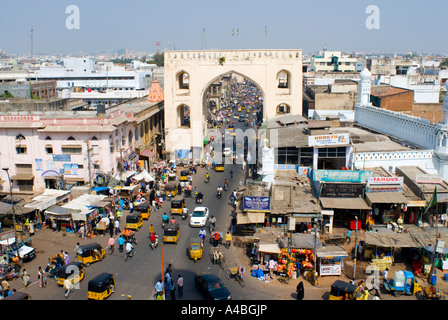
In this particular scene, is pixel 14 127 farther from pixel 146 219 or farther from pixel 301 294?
pixel 301 294

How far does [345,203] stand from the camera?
733 inches

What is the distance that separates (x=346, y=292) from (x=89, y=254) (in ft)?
33.1

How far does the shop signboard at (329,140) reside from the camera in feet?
71.9

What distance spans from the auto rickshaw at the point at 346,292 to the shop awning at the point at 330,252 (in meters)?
1.93

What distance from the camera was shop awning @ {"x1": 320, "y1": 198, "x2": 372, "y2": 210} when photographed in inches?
716

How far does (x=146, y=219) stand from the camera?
21875 millimetres

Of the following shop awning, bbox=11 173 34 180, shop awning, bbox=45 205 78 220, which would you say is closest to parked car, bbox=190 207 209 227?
shop awning, bbox=45 205 78 220

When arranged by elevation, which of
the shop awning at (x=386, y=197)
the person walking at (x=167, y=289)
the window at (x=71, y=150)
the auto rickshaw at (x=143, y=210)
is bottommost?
the person walking at (x=167, y=289)

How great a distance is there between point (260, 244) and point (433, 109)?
23.4m

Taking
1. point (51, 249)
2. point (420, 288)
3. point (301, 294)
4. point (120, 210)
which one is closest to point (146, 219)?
point (120, 210)

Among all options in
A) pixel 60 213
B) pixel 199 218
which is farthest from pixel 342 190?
pixel 60 213

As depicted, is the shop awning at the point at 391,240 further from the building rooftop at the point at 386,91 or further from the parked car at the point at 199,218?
the building rooftop at the point at 386,91

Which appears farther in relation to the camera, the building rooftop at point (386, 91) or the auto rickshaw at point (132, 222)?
the building rooftop at point (386, 91)

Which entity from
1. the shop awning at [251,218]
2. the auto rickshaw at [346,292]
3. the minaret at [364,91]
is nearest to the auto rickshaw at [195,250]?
the shop awning at [251,218]
